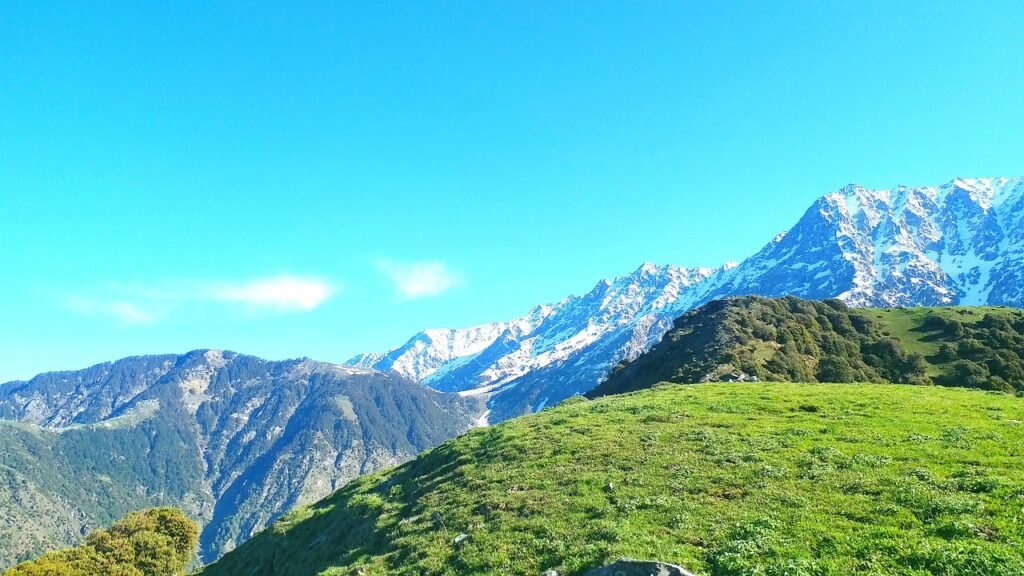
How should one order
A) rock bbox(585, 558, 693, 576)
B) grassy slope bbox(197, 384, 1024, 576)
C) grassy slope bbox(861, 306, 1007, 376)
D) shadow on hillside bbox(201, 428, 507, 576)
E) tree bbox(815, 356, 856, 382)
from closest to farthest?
rock bbox(585, 558, 693, 576) → grassy slope bbox(197, 384, 1024, 576) → shadow on hillside bbox(201, 428, 507, 576) → tree bbox(815, 356, 856, 382) → grassy slope bbox(861, 306, 1007, 376)

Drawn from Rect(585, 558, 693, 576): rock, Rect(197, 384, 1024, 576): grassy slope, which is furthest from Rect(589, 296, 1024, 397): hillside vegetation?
Answer: Rect(585, 558, 693, 576): rock

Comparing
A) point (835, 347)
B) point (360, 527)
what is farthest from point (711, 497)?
point (835, 347)

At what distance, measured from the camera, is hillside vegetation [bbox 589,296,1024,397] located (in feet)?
273

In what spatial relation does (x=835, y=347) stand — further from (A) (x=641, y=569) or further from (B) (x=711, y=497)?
(A) (x=641, y=569)

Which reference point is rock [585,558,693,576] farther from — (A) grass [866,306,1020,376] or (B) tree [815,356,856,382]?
(A) grass [866,306,1020,376]

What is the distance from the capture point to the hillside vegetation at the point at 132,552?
68.0m

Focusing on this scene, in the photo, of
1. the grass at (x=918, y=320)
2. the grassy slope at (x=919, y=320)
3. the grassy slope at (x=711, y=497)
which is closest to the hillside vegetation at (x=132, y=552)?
the grassy slope at (x=711, y=497)

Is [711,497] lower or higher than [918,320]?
higher

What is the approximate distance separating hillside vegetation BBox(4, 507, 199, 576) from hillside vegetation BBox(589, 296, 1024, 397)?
238 feet

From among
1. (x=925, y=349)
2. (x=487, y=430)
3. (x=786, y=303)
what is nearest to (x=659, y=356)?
(x=786, y=303)

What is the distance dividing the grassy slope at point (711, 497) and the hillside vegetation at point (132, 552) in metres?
38.7

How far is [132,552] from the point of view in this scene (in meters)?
70.8

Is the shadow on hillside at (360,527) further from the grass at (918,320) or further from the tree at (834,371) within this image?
the grass at (918,320)

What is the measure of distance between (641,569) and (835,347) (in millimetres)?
96832
